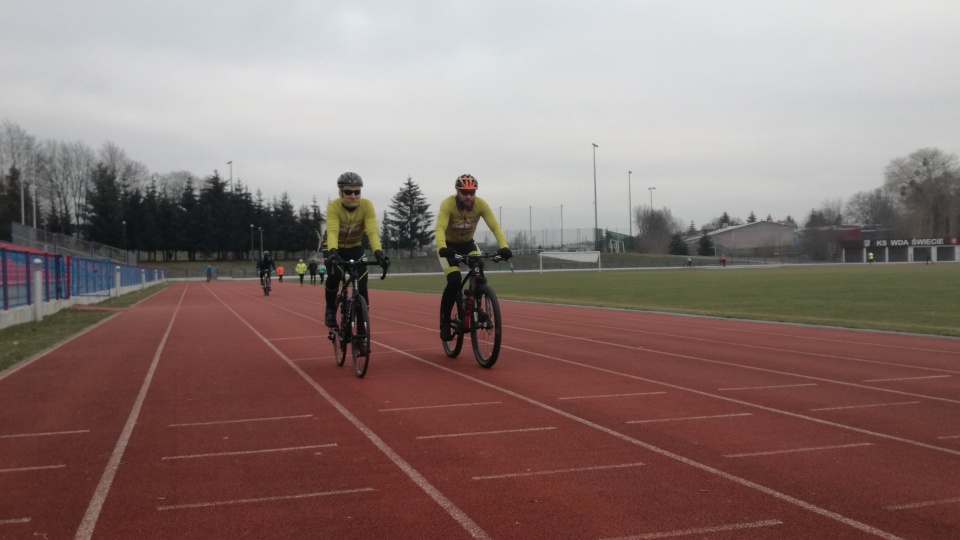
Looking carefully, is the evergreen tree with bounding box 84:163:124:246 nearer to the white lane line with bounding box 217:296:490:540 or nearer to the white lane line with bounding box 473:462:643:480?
the white lane line with bounding box 217:296:490:540

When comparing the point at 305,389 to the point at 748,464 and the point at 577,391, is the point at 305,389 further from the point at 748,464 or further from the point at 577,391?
the point at 748,464

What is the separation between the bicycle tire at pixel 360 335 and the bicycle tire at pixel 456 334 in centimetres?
120

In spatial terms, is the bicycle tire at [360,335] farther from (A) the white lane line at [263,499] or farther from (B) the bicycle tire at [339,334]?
(A) the white lane line at [263,499]

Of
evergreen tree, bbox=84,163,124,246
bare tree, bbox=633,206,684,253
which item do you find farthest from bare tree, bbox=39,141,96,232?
bare tree, bbox=633,206,684,253

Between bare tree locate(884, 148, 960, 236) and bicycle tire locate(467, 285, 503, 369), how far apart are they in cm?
10136

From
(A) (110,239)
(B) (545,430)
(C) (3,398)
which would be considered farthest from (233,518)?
(A) (110,239)

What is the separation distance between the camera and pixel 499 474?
4.59 m

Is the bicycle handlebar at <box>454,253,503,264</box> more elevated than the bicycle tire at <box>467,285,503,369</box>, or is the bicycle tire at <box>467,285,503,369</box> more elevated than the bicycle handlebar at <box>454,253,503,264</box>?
the bicycle handlebar at <box>454,253,503,264</box>

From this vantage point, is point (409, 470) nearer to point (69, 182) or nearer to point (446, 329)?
point (446, 329)

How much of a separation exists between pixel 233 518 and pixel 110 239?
4071 inches

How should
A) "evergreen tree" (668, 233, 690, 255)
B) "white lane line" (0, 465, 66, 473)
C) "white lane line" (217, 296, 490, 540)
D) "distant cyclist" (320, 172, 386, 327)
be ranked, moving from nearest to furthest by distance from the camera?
1. "white lane line" (217, 296, 490, 540)
2. "white lane line" (0, 465, 66, 473)
3. "distant cyclist" (320, 172, 386, 327)
4. "evergreen tree" (668, 233, 690, 255)

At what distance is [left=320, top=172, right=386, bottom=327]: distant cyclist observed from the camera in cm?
840

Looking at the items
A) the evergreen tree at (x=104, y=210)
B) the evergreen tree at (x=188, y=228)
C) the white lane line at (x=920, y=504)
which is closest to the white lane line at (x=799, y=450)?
the white lane line at (x=920, y=504)

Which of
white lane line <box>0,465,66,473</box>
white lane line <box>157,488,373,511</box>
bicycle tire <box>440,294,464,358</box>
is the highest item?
bicycle tire <box>440,294,464,358</box>
